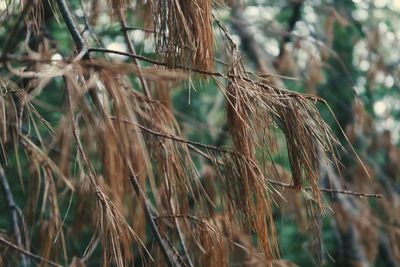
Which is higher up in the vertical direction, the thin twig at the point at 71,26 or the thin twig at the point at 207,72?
the thin twig at the point at 71,26

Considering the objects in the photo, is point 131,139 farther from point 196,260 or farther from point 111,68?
point 196,260

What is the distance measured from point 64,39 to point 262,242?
7.99 ft

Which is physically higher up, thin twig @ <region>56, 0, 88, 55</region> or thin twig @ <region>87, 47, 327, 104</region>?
thin twig @ <region>56, 0, 88, 55</region>

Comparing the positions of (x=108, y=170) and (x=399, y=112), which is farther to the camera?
(x=399, y=112)

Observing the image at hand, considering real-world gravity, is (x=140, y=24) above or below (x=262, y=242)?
above

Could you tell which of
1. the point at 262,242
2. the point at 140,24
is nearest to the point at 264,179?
the point at 262,242

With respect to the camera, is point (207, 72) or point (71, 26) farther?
point (71, 26)

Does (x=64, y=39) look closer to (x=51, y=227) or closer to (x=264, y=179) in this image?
(x=51, y=227)

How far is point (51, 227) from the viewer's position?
1.35 m

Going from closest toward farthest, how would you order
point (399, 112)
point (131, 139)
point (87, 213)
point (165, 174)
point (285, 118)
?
point (131, 139) → point (285, 118) → point (165, 174) → point (87, 213) → point (399, 112)

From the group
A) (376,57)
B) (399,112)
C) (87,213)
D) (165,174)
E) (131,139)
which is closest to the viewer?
(131,139)

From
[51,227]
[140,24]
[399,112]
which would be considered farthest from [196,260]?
[399,112]

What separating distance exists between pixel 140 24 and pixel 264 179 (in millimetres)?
600

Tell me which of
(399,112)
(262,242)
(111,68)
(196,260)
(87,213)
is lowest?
(399,112)
